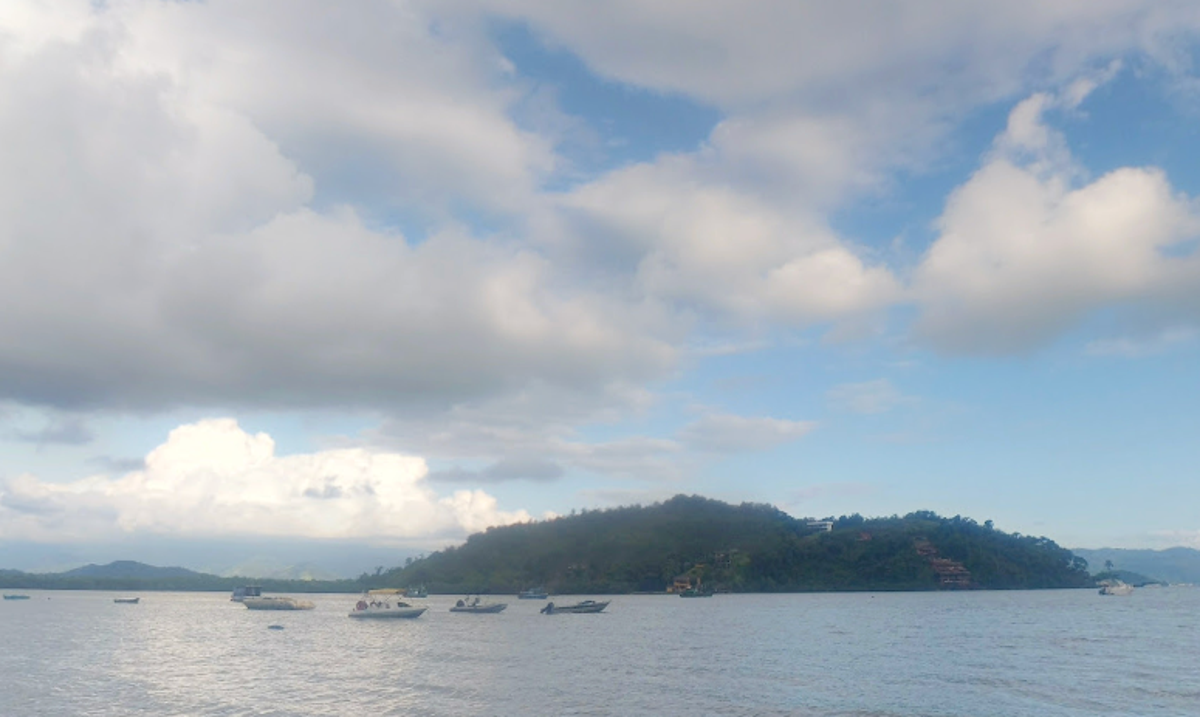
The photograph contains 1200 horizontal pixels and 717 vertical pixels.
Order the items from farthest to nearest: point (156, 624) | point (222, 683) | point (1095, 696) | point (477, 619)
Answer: point (477, 619) < point (156, 624) < point (222, 683) < point (1095, 696)

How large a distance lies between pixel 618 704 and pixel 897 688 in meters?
19.9

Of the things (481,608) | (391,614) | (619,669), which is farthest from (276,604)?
(619,669)

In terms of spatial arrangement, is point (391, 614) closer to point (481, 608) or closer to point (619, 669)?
point (481, 608)

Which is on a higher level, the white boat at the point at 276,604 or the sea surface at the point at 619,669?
the white boat at the point at 276,604

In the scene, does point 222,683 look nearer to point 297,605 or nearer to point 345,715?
point 345,715

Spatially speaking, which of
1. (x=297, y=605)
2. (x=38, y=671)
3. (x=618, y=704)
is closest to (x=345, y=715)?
(x=618, y=704)

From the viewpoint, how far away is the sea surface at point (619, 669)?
53.5 metres

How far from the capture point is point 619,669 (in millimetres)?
71375

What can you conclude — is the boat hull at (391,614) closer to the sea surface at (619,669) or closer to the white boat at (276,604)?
the sea surface at (619,669)

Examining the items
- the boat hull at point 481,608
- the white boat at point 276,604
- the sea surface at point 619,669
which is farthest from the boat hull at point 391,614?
the white boat at point 276,604

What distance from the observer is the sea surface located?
5347 centimetres

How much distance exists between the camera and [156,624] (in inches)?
5389

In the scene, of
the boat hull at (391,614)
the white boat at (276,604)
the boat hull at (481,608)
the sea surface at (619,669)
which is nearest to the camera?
the sea surface at (619,669)

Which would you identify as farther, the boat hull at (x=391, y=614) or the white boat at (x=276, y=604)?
the white boat at (x=276, y=604)
